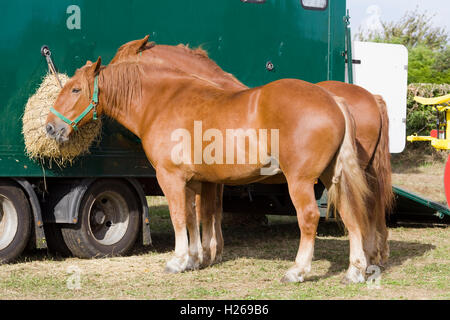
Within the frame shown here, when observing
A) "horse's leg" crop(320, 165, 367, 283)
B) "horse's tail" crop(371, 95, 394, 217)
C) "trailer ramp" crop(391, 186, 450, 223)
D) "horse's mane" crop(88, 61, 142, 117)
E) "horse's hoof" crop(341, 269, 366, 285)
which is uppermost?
"horse's mane" crop(88, 61, 142, 117)

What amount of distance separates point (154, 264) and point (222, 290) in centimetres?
147

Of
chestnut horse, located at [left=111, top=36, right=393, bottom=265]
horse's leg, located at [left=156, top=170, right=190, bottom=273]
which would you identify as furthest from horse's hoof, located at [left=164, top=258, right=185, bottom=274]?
chestnut horse, located at [left=111, top=36, right=393, bottom=265]

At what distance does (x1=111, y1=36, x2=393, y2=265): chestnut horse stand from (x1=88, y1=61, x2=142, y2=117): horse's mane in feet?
0.45

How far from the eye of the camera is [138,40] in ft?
21.0

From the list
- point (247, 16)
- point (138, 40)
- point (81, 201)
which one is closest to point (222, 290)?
point (81, 201)

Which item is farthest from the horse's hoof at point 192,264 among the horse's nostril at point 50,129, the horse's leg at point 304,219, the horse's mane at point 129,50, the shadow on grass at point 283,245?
the horse's mane at point 129,50

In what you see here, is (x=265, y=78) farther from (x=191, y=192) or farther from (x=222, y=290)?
(x=222, y=290)

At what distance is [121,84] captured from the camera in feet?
20.5

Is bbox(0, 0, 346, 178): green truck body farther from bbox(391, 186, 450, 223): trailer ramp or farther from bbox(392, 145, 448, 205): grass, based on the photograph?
bbox(392, 145, 448, 205): grass

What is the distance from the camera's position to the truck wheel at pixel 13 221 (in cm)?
629

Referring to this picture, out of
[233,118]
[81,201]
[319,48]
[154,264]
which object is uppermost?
[319,48]

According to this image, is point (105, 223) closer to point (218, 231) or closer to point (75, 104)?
point (218, 231)

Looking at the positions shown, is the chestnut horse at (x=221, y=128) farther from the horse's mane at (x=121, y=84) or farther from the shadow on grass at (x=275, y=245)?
the shadow on grass at (x=275, y=245)

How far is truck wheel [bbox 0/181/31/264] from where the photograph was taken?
6.29 meters
